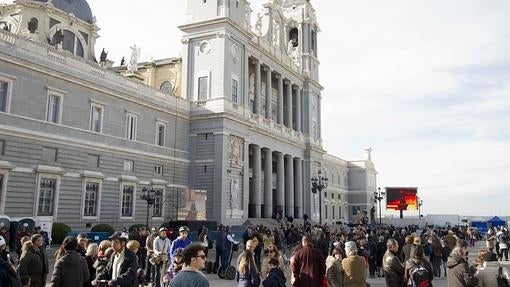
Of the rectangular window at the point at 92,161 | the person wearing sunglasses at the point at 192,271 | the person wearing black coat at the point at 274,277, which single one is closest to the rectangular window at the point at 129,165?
the rectangular window at the point at 92,161

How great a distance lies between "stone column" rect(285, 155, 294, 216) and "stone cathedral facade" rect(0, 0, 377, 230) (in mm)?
125

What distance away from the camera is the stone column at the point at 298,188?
180ft

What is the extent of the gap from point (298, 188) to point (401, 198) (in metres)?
20.9

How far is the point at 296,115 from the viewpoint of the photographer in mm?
57188

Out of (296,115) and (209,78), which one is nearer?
(209,78)

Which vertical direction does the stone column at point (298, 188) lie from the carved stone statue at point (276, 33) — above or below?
below

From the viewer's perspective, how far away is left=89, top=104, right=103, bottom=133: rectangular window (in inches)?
1175

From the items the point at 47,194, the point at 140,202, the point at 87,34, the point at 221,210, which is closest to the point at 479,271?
the point at 47,194

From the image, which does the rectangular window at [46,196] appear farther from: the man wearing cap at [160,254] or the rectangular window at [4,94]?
the man wearing cap at [160,254]

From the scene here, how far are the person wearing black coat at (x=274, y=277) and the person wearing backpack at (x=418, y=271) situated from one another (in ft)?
7.22

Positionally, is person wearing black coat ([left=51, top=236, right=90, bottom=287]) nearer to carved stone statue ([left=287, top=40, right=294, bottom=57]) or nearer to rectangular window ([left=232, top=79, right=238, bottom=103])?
rectangular window ([left=232, top=79, right=238, bottom=103])

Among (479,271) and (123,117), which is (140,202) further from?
(479,271)

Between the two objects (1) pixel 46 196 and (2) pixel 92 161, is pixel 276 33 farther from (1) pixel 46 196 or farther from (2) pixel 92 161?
(1) pixel 46 196

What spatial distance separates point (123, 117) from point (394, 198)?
A: 157 ft
